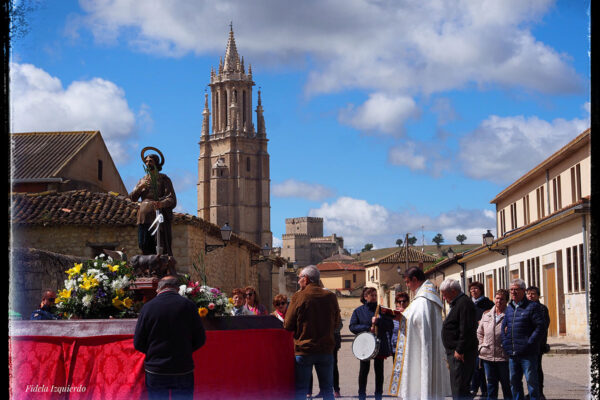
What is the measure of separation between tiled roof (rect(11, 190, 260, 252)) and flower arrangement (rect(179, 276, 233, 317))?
51.1 ft

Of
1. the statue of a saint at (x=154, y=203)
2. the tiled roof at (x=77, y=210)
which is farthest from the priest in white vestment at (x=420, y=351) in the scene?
the tiled roof at (x=77, y=210)

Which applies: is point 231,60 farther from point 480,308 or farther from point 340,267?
point 480,308

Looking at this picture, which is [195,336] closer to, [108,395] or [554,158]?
[108,395]

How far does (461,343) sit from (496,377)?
6.32 feet

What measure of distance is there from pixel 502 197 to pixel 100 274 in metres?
35.8

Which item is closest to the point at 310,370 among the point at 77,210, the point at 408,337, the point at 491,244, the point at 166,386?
the point at 408,337

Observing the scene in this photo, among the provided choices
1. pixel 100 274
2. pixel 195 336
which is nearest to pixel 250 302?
pixel 100 274

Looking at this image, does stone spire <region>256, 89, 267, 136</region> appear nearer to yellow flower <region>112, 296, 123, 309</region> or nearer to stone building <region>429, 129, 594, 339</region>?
stone building <region>429, 129, 594, 339</region>

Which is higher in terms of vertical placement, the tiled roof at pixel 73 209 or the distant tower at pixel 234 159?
the distant tower at pixel 234 159

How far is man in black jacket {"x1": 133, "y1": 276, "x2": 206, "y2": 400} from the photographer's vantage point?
22.4 ft

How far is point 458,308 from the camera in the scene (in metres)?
8.87

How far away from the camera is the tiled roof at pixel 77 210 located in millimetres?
24500

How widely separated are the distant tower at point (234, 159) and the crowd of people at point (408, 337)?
412 ft

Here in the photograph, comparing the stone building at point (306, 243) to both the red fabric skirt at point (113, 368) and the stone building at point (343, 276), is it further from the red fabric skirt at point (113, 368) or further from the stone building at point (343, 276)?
the red fabric skirt at point (113, 368)
